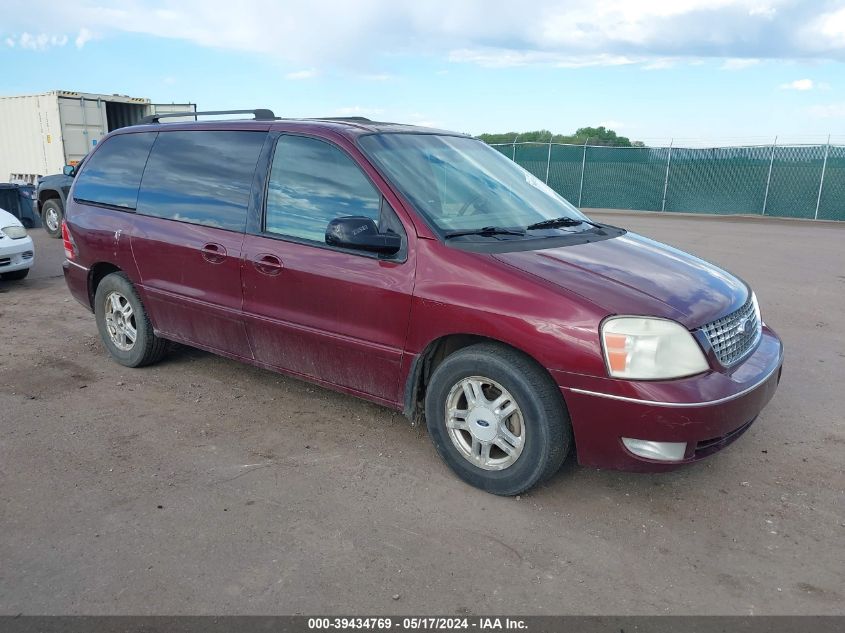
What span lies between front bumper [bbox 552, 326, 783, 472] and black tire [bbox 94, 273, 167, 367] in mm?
3356

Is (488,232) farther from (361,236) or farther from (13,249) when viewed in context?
(13,249)

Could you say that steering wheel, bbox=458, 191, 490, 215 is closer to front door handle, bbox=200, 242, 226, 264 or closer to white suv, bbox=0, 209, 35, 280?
front door handle, bbox=200, 242, 226, 264

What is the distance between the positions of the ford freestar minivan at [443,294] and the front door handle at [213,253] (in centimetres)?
2

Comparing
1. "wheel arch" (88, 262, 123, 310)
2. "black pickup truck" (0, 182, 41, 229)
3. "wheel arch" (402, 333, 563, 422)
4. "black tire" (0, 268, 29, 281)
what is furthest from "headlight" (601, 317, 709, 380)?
"black pickup truck" (0, 182, 41, 229)

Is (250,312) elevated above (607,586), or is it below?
above

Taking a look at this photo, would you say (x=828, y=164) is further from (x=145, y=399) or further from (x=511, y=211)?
(x=145, y=399)

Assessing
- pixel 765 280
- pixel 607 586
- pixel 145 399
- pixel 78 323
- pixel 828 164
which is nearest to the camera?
pixel 607 586

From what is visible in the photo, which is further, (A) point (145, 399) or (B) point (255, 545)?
(A) point (145, 399)

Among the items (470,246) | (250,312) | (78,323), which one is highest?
(470,246)

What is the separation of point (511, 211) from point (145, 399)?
110 inches

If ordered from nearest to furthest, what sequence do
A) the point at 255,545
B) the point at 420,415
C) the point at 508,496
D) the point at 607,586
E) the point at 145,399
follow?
the point at 607,586 < the point at 255,545 < the point at 508,496 < the point at 420,415 < the point at 145,399

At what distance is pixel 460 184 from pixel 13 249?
263 inches

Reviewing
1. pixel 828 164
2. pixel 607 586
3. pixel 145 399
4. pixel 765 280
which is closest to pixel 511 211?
pixel 607 586

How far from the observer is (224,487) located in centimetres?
354
